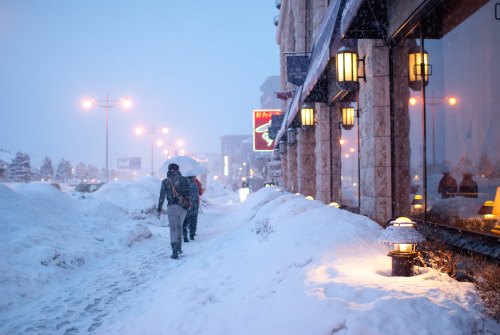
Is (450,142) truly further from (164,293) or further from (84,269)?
(84,269)

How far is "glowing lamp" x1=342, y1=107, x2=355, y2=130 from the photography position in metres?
10.6

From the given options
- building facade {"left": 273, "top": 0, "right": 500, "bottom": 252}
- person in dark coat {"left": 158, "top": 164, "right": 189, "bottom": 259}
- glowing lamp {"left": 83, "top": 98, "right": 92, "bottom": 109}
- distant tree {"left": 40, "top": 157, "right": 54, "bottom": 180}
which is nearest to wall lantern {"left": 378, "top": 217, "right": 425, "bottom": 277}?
building facade {"left": 273, "top": 0, "right": 500, "bottom": 252}

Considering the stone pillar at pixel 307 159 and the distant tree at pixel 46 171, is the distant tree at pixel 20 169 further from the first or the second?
the stone pillar at pixel 307 159

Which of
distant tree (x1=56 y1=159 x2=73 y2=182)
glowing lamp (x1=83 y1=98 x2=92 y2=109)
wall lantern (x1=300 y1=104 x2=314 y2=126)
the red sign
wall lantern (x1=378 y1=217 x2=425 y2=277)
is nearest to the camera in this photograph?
wall lantern (x1=378 y1=217 x2=425 y2=277)

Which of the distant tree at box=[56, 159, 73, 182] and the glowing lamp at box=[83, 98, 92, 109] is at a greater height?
the glowing lamp at box=[83, 98, 92, 109]

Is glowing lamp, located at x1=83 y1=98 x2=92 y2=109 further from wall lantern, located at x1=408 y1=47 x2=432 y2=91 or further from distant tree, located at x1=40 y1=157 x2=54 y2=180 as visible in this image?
distant tree, located at x1=40 y1=157 x2=54 y2=180

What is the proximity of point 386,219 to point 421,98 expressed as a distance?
2.31 meters

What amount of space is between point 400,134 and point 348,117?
3969 mm

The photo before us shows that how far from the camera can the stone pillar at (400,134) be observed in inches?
265

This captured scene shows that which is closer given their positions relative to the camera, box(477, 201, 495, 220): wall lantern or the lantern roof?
the lantern roof

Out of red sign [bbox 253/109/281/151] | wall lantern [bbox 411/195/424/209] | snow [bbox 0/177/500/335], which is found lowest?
snow [bbox 0/177/500/335]

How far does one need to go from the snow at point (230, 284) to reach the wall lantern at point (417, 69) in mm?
2606

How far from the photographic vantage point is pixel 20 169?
209 feet

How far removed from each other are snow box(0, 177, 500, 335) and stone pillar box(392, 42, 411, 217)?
125 centimetres
